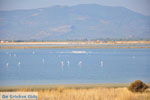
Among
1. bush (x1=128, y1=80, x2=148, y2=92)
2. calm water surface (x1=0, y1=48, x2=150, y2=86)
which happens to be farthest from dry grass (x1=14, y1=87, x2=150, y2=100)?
calm water surface (x1=0, y1=48, x2=150, y2=86)

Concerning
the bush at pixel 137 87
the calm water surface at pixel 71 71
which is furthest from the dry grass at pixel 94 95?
the calm water surface at pixel 71 71

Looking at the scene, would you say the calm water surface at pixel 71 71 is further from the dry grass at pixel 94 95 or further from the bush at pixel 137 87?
the dry grass at pixel 94 95

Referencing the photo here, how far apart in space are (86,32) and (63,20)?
647 inches

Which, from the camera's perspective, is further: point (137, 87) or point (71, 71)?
point (71, 71)

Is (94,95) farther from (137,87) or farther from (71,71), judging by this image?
(71,71)

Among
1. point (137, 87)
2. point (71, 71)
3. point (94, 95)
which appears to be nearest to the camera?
point (94, 95)

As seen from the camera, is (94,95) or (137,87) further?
(137,87)

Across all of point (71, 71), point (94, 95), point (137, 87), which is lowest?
point (94, 95)

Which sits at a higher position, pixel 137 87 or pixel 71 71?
pixel 71 71

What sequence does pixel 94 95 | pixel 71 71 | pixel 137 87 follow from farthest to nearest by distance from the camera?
pixel 71 71
pixel 137 87
pixel 94 95

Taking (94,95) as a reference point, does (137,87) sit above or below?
above

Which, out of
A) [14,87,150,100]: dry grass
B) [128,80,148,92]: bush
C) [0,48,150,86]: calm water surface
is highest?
[0,48,150,86]: calm water surface

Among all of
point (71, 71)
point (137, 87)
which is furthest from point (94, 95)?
point (71, 71)

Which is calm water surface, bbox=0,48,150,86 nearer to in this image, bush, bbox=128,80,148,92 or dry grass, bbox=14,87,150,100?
bush, bbox=128,80,148,92
